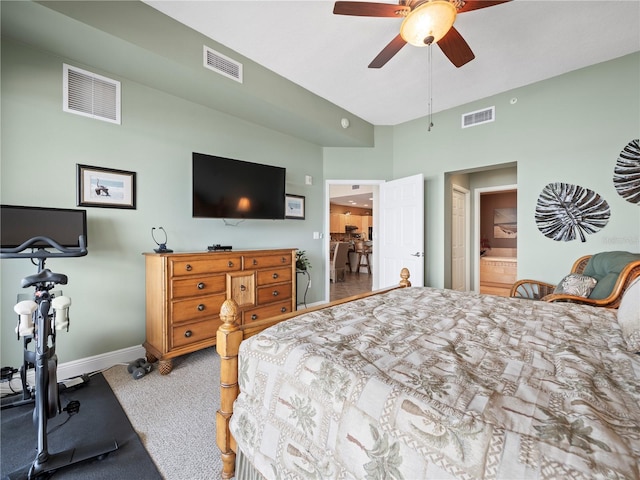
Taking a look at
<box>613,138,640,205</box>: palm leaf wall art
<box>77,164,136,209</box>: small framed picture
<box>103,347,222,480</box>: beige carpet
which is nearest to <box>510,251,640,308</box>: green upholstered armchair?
<box>613,138,640,205</box>: palm leaf wall art

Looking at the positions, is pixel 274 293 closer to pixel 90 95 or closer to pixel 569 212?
pixel 90 95

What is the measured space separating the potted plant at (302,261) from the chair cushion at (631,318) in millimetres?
3118

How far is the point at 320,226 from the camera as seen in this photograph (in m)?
4.50

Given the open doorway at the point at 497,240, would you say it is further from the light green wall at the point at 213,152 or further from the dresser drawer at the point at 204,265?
the dresser drawer at the point at 204,265

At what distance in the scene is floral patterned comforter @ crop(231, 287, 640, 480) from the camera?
0.64 meters

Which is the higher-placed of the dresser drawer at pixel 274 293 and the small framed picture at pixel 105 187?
the small framed picture at pixel 105 187

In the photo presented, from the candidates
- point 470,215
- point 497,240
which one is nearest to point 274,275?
point 470,215

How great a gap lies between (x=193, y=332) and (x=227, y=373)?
1492 millimetres

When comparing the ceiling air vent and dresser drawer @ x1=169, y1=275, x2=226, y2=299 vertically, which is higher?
the ceiling air vent

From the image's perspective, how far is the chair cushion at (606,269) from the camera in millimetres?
2424

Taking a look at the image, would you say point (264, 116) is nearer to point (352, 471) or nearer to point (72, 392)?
point (72, 392)

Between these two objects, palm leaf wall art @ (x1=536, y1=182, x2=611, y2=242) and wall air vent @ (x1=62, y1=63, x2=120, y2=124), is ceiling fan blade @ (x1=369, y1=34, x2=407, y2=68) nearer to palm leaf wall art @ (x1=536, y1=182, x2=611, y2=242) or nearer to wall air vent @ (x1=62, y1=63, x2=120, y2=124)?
wall air vent @ (x1=62, y1=63, x2=120, y2=124)

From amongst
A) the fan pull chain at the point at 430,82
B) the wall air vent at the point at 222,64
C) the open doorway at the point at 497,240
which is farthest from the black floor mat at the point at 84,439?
the open doorway at the point at 497,240

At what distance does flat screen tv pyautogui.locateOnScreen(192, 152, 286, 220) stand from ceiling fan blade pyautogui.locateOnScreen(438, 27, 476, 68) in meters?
2.08
